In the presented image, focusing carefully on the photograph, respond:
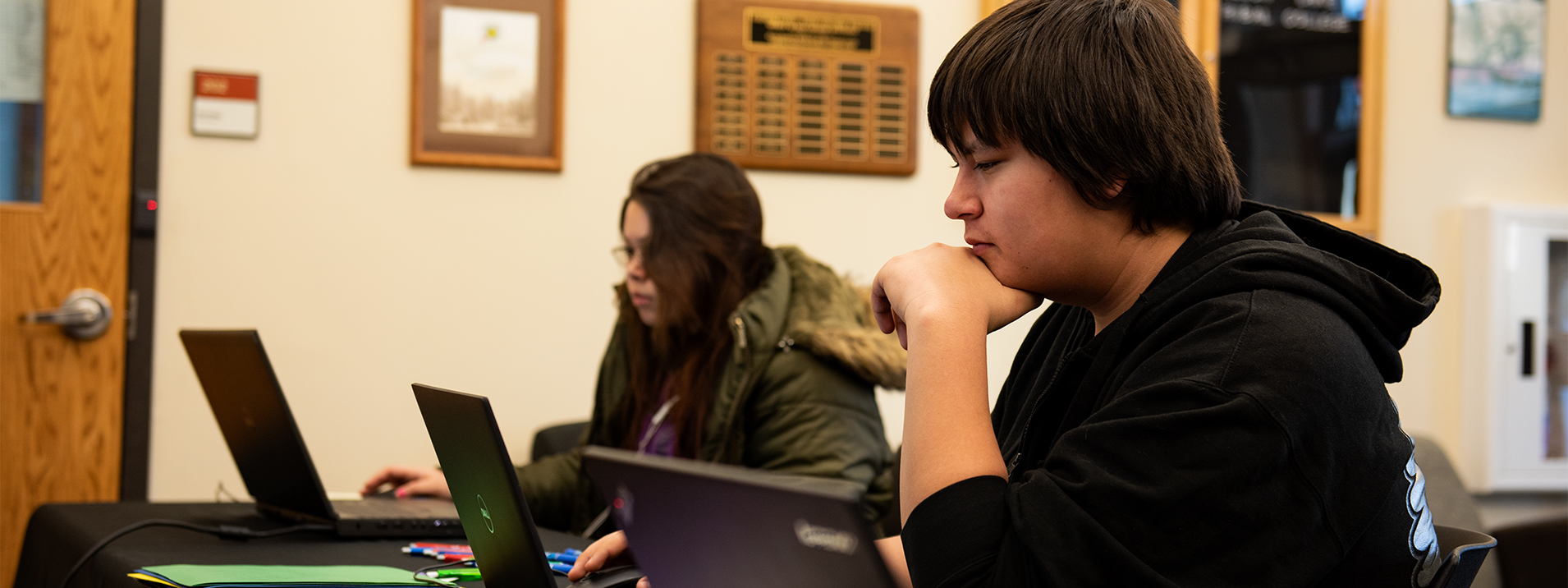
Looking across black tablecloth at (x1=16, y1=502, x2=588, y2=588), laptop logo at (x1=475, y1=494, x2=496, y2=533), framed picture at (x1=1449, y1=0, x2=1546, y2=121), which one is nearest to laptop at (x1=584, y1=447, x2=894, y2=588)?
laptop logo at (x1=475, y1=494, x2=496, y2=533)

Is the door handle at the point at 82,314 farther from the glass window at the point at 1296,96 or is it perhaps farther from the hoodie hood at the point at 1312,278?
the glass window at the point at 1296,96

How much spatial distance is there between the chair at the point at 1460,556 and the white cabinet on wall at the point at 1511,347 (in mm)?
2486

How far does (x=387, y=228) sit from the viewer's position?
8.46 feet

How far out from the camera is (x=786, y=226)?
111 inches

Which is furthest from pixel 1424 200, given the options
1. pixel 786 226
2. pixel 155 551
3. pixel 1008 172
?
pixel 155 551

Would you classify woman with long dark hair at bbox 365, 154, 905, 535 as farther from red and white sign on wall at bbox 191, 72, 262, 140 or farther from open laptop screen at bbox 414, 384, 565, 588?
red and white sign on wall at bbox 191, 72, 262, 140

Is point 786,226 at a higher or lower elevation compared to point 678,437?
higher

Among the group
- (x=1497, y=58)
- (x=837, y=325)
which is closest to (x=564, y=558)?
(x=837, y=325)

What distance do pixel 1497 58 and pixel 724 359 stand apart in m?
2.54

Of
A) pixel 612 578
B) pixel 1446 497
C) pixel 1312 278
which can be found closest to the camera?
pixel 1312 278

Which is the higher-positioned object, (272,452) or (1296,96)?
(1296,96)

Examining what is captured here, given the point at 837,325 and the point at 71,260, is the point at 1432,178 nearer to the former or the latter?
the point at 837,325

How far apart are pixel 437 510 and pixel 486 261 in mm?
1138

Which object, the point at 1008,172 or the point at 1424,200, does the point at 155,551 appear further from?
the point at 1424,200
